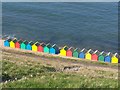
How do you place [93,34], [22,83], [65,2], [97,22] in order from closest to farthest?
[22,83] < [93,34] < [97,22] < [65,2]

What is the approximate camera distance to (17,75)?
113 feet

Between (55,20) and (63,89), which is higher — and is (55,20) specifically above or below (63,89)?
below

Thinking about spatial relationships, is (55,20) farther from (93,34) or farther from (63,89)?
(63,89)

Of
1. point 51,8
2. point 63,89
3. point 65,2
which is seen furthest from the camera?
point 65,2

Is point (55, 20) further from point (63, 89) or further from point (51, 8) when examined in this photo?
point (63, 89)

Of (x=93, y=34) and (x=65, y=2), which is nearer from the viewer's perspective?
(x=93, y=34)

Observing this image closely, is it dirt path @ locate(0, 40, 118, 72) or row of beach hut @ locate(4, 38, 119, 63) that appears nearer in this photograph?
dirt path @ locate(0, 40, 118, 72)

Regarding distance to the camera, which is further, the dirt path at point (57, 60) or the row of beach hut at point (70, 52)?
the row of beach hut at point (70, 52)

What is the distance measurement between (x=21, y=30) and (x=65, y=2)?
5432cm

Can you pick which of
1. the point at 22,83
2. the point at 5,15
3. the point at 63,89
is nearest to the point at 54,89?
the point at 63,89

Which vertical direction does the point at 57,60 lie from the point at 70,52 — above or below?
below

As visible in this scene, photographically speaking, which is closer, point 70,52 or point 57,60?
point 57,60

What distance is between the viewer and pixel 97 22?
386 ft

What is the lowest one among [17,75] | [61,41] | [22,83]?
[61,41]
